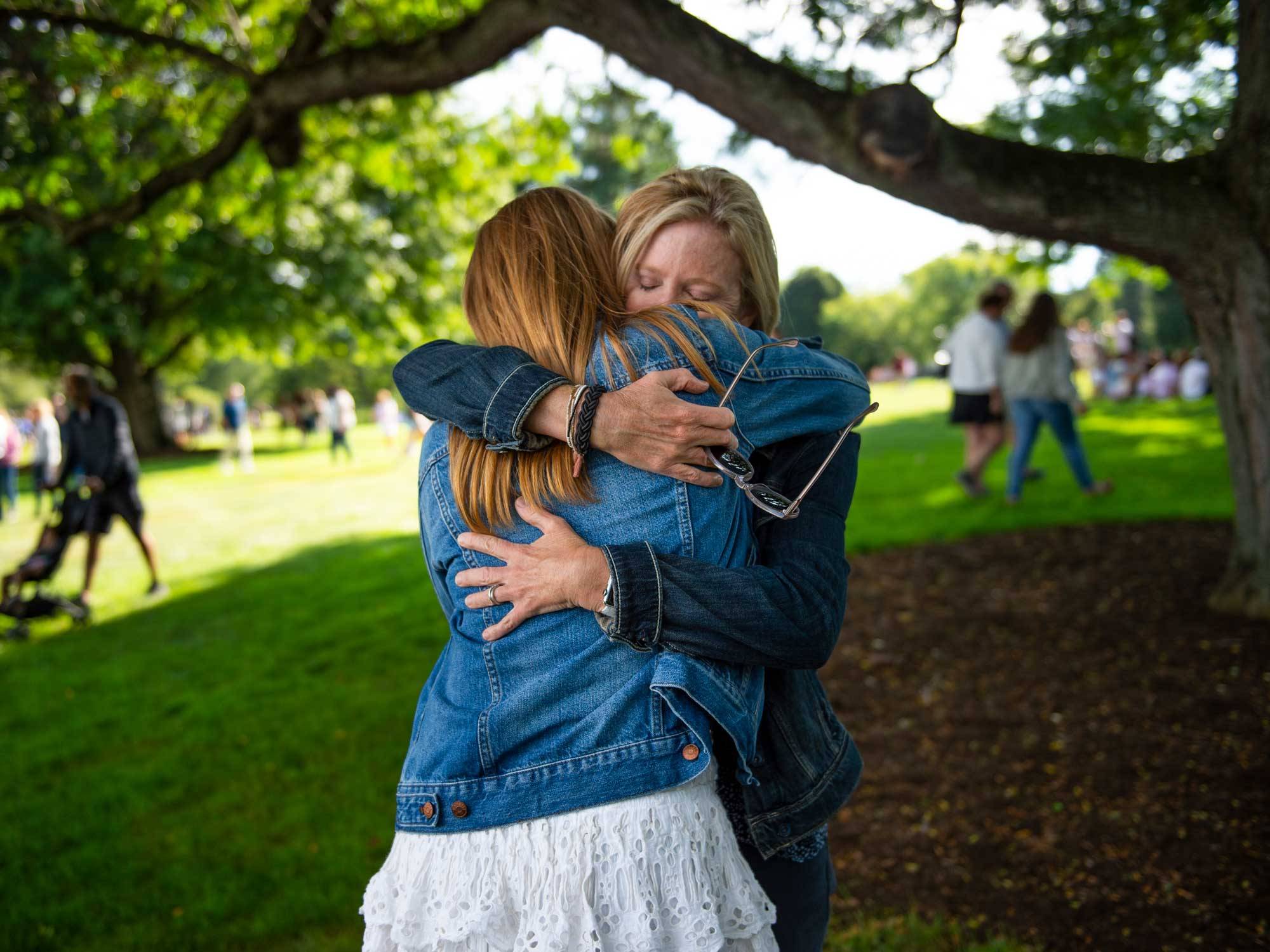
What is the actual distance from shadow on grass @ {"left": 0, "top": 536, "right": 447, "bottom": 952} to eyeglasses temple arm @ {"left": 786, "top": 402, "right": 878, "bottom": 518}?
292cm

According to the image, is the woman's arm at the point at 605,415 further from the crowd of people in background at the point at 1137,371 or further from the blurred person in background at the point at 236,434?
the blurred person in background at the point at 236,434

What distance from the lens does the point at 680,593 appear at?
153cm

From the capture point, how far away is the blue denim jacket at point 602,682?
1.54 meters

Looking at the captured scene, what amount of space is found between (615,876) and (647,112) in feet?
22.3

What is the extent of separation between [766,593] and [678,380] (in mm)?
373

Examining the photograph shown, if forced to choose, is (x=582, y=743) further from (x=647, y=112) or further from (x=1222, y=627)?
(x=647, y=112)

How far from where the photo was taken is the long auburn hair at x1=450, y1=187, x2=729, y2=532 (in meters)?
1.64

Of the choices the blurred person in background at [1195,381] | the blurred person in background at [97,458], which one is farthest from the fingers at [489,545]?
the blurred person in background at [1195,381]

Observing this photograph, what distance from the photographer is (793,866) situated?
186 centimetres

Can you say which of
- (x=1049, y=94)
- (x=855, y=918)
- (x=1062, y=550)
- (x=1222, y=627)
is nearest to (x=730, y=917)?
(x=855, y=918)

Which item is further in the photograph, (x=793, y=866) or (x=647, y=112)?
(x=647, y=112)

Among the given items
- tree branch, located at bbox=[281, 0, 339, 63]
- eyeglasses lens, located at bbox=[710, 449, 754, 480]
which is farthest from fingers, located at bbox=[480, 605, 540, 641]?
tree branch, located at bbox=[281, 0, 339, 63]

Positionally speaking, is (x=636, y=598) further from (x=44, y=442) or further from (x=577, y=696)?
(x=44, y=442)

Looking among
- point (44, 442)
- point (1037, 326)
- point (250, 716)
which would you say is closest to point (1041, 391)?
point (1037, 326)
